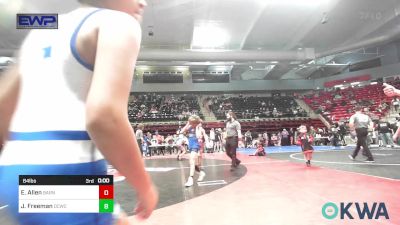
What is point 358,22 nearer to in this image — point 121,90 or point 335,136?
point 335,136

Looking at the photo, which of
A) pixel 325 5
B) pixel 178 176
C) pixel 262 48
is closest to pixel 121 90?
pixel 178 176

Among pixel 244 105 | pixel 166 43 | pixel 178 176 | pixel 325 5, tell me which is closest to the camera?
pixel 178 176

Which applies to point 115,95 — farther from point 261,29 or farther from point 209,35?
point 261,29

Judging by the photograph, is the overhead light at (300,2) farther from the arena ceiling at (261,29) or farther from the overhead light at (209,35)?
the overhead light at (209,35)

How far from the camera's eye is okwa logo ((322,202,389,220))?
2604mm

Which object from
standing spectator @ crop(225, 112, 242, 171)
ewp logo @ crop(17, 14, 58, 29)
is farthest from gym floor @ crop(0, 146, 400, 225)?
standing spectator @ crop(225, 112, 242, 171)

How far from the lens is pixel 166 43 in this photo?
1642 cm

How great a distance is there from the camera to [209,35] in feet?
52.7

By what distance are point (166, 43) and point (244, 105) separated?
30.5 feet

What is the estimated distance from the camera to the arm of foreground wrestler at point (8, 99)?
2.20ft

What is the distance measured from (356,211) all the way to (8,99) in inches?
118

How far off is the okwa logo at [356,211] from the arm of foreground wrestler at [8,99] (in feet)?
8.89

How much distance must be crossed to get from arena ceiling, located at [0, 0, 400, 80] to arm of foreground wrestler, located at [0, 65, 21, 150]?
10.9 meters

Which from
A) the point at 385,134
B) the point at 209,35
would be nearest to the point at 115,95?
the point at 385,134
